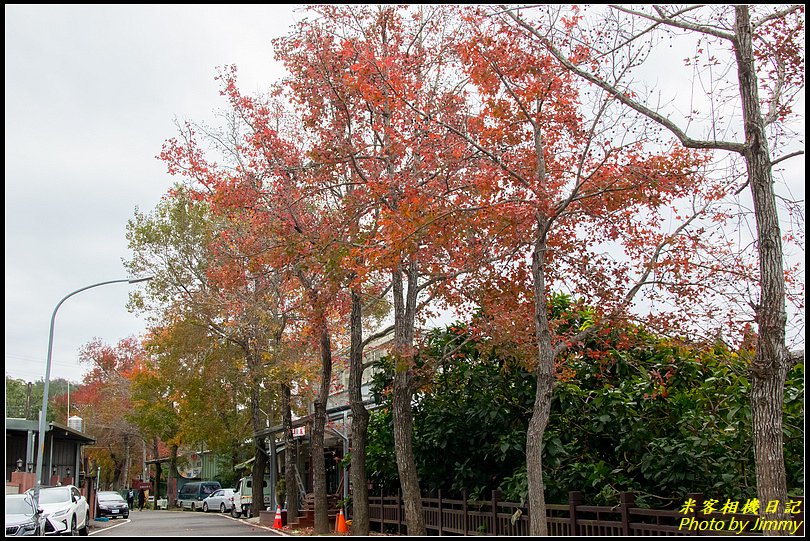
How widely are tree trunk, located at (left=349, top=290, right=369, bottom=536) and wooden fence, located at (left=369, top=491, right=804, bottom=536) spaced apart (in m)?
0.90

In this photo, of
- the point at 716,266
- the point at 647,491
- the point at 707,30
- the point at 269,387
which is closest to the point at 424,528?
the point at 647,491

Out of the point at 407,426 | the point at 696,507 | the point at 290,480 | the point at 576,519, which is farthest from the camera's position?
the point at 290,480

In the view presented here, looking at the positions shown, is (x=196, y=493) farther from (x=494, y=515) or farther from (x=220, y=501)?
(x=494, y=515)

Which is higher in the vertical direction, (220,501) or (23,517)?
(23,517)

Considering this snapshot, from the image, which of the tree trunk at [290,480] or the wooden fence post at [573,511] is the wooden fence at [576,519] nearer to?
the wooden fence post at [573,511]

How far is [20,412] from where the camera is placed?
8950 cm

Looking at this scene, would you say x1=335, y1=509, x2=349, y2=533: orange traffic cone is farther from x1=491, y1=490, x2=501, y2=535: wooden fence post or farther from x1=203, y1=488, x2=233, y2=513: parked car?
x1=203, y1=488, x2=233, y2=513: parked car

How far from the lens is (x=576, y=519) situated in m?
13.0

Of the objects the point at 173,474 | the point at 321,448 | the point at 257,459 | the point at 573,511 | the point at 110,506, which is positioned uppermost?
the point at 321,448

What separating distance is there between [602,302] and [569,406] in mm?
3877

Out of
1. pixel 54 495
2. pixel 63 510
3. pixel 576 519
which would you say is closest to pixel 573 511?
pixel 576 519

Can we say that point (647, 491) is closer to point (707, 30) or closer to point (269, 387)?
point (707, 30)

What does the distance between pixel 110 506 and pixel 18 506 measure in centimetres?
2173

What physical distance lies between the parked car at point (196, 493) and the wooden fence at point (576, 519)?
36.3 meters
